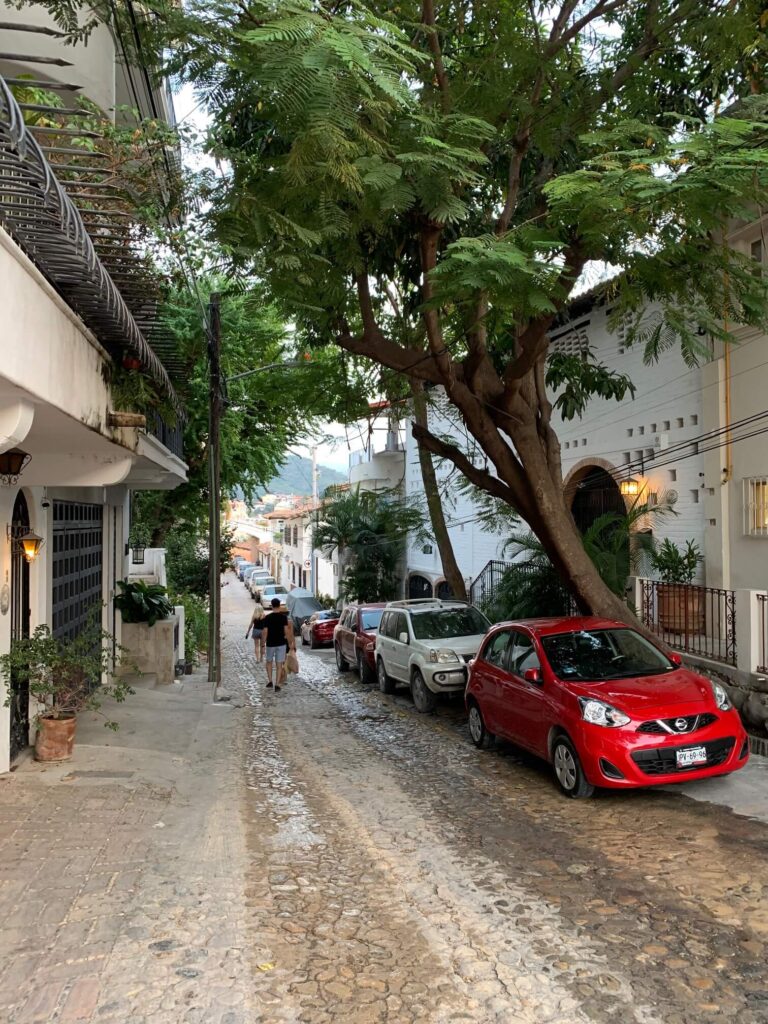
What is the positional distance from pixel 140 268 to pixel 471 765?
6090 mm

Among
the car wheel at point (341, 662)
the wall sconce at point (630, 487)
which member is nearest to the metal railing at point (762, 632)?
the wall sconce at point (630, 487)

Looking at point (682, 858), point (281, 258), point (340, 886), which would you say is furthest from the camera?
point (281, 258)

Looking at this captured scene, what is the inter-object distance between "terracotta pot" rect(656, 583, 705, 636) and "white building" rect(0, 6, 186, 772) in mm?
7357

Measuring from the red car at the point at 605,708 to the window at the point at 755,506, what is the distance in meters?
3.98

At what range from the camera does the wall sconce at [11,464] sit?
7.05 metres

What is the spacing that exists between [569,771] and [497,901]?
8.15ft

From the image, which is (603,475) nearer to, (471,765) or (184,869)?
(471,765)

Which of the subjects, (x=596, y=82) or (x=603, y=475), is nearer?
(x=596, y=82)

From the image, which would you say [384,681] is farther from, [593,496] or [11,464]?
[11,464]

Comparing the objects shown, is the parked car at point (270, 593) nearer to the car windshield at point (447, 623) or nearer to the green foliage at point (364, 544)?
the green foliage at point (364, 544)

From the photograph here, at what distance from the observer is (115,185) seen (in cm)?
563

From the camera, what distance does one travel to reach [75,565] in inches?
456

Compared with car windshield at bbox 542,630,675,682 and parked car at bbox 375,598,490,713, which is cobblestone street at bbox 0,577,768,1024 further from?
parked car at bbox 375,598,490,713

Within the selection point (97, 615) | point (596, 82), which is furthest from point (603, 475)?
point (97, 615)
